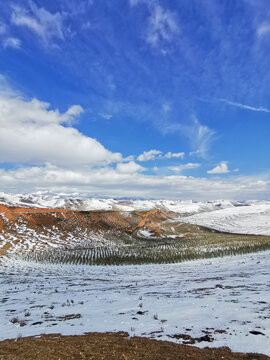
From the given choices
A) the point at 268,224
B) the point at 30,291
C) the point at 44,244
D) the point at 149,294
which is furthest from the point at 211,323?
the point at 268,224

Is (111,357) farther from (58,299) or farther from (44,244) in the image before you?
(44,244)

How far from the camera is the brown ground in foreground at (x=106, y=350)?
24.0 ft

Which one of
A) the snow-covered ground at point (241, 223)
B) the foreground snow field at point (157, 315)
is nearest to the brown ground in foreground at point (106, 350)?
the foreground snow field at point (157, 315)

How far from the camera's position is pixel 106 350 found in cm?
793

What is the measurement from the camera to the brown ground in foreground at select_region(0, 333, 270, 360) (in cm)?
731

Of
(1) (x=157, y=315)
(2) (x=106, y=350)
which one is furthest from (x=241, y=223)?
(2) (x=106, y=350)

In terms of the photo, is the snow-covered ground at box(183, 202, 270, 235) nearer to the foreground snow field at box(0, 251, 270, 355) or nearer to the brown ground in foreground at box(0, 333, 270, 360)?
the foreground snow field at box(0, 251, 270, 355)

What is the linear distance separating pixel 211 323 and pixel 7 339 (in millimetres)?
9302

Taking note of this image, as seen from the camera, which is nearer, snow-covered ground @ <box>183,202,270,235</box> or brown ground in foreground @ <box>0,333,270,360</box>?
brown ground in foreground @ <box>0,333,270,360</box>

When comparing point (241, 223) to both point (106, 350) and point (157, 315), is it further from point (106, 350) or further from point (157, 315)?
point (106, 350)

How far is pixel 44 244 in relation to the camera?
66.9 m

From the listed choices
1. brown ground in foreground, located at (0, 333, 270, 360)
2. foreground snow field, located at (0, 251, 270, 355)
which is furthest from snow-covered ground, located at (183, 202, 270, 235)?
brown ground in foreground, located at (0, 333, 270, 360)

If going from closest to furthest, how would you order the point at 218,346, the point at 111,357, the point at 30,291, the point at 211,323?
the point at 111,357, the point at 218,346, the point at 211,323, the point at 30,291

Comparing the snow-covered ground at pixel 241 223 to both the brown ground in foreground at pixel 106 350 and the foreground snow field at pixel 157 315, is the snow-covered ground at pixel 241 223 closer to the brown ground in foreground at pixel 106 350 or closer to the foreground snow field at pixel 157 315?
the foreground snow field at pixel 157 315
